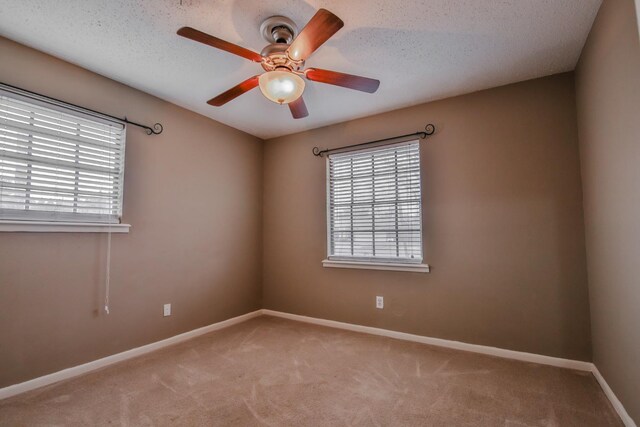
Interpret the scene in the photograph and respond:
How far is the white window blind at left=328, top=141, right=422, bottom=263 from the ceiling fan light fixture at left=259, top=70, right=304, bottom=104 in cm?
168

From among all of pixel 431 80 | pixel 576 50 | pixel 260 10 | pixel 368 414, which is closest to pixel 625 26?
pixel 576 50

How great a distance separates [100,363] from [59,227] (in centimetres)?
112

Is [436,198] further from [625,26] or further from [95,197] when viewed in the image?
[95,197]

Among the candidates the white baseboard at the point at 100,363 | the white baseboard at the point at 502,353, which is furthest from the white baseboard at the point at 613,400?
the white baseboard at the point at 100,363

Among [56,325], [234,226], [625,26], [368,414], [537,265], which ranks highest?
[625,26]

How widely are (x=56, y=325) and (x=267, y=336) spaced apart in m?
1.74

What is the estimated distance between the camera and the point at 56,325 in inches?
91.4

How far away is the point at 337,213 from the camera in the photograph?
3713 millimetres

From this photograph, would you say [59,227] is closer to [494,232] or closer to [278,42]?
[278,42]

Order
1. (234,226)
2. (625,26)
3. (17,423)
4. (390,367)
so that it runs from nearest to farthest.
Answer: (625,26)
(17,423)
(390,367)
(234,226)

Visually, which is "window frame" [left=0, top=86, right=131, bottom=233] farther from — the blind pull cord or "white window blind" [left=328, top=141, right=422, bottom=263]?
"white window blind" [left=328, top=141, right=422, bottom=263]

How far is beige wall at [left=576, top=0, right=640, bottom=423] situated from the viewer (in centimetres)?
159

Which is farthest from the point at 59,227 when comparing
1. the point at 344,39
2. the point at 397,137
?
the point at 397,137

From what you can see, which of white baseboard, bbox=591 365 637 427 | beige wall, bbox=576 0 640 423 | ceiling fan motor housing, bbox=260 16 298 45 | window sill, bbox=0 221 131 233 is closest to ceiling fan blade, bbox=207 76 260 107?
ceiling fan motor housing, bbox=260 16 298 45
